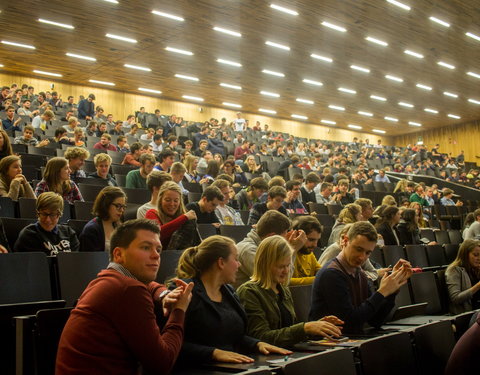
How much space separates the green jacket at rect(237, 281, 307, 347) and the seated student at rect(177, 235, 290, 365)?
11cm

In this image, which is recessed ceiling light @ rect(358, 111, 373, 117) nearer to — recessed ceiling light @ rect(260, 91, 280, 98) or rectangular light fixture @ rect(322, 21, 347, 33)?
recessed ceiling light @ rect(260, 91, 280, 98)

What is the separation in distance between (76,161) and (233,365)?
3.83 meters

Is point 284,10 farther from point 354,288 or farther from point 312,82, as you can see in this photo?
point 354,288

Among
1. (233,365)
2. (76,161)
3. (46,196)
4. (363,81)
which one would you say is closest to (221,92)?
(363,81)

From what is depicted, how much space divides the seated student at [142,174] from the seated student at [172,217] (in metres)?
2.11

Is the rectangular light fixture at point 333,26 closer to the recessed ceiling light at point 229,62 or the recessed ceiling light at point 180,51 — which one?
the recessed ceiling light at point 229,62

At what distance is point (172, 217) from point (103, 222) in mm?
496

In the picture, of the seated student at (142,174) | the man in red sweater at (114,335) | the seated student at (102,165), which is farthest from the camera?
the seated student at (142,174)

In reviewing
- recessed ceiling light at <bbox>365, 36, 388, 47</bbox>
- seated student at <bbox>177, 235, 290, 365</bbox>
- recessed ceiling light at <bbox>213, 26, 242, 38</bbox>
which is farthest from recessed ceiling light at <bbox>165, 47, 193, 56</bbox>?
seated student at <bbox>177, 235, 290, 365</bbox>

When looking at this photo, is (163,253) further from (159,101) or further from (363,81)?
(159,101)

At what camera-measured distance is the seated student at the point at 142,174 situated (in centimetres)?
574

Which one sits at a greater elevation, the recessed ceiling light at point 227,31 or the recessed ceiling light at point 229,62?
the recessed ceiling light at point 229,62

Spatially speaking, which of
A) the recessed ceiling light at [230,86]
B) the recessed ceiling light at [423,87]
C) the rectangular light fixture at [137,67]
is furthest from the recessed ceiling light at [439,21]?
the rectangular light fixture at [137,67]

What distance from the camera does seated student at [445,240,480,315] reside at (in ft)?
13.8
